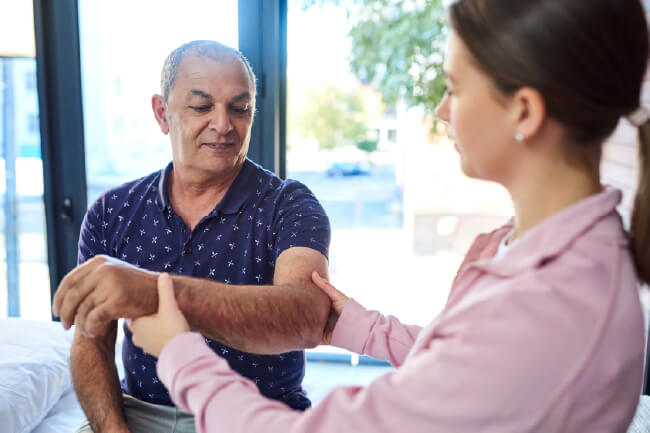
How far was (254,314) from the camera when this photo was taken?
120 centimetres

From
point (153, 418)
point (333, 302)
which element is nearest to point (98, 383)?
point (153, 418)

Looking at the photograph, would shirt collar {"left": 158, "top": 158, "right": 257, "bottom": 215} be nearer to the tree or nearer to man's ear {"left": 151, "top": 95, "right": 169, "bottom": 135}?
man's ear {"left": 151, "top": 95, "right": 169, "bottom": 135}

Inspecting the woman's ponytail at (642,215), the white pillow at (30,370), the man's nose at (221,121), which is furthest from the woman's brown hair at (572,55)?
the white pillow at (30,370)

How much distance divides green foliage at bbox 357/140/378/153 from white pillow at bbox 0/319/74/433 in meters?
1.46

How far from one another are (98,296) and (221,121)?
68 cm

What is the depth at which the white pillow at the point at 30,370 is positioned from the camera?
1607 millimetres

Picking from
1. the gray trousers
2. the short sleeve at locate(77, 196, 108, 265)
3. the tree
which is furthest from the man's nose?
the tree

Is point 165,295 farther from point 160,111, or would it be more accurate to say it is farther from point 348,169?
point 348,169

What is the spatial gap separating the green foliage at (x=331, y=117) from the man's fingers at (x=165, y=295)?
1.70m

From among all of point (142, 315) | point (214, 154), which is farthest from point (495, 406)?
point (214, 154)

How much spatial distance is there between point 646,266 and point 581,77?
0.84 feet

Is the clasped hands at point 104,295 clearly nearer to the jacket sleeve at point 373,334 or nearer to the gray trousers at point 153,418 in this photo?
the jacket sleeve at point 373,334

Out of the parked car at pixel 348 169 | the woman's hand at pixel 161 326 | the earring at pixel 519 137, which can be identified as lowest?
the woman's hand at pixel 161 326

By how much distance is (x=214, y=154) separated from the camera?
1590mm
